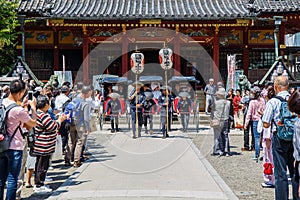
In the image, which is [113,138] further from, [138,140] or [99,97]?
[99,97]

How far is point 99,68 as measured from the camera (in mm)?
22984

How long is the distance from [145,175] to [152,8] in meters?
14.2

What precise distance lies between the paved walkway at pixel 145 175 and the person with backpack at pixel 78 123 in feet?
1.45

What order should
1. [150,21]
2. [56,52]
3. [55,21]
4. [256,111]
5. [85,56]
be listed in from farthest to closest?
[56,52], [85,56], [150,21], [55,21], [256,111]

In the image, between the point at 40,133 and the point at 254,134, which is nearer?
the point at 40,133

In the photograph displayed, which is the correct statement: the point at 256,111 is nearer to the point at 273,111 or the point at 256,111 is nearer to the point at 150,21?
the point at 273,111

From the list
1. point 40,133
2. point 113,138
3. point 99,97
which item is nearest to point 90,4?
point 99,97

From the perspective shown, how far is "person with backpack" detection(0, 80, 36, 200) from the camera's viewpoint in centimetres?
605

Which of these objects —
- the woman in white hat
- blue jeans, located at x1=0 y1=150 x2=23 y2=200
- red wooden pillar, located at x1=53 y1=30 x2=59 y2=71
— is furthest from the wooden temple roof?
blue jeans, located at x1=0 y1=150 x2=23 y2=200

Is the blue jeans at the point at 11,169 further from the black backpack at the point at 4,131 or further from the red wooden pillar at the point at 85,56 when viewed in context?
the red wooden pillar at the point at 85,56

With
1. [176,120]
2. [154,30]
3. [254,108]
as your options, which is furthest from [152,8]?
[254,108]

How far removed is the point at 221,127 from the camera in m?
11.3

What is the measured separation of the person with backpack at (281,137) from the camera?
246 inches

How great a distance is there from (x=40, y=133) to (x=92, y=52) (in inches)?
603
